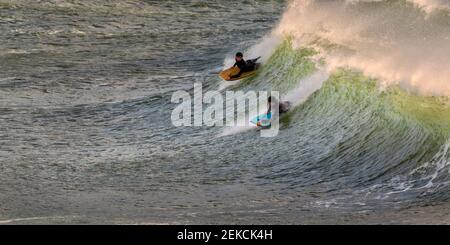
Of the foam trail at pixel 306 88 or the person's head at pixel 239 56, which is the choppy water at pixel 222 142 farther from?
the person's head at pixel 239 56

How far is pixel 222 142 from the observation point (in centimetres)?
2131

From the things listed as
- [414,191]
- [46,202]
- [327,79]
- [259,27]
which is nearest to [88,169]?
[46,202]

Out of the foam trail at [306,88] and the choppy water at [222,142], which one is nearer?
the choppy water at [222,142]

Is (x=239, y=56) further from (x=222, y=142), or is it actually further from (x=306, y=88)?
(x=222, y=142)

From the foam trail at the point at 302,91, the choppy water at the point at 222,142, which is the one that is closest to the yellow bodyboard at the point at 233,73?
the choppy water at the point at 222,142

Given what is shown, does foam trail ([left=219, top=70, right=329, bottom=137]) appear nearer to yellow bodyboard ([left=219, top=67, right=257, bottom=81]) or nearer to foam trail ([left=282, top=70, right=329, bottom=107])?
foam trail ([left=282, top=70, right=329, bottom=107])

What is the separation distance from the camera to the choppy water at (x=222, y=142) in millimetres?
15742

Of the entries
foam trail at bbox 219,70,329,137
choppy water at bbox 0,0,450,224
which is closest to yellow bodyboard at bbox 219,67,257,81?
choppy water at bbox 0,0,450,224

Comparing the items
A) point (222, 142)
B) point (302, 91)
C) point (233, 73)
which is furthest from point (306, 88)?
point (233, 73)

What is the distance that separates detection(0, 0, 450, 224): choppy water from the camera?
620 inches

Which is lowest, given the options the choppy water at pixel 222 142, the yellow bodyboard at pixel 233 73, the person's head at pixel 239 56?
the choppy water at pixel 222 142

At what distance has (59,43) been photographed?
116 ft

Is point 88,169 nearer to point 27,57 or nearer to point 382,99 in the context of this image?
point 382,99
